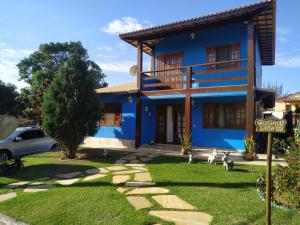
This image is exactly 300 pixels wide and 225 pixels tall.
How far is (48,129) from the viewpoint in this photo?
10.2 m

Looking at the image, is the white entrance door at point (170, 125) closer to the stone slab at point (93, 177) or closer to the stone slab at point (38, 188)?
the stone slab at point (93, 177)

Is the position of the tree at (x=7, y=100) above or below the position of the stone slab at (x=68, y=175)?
above

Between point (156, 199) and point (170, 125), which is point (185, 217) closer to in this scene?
point (156, 199)

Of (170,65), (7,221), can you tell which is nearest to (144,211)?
(7,221)

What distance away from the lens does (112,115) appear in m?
15.1

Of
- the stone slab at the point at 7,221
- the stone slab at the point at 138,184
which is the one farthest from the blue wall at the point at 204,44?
the stone slab at the point at 7,221

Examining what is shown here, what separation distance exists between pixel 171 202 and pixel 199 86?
9206 mm

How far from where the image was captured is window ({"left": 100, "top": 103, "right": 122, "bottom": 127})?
14.8 metres

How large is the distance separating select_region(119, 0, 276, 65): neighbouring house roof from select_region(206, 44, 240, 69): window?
4.71 feet

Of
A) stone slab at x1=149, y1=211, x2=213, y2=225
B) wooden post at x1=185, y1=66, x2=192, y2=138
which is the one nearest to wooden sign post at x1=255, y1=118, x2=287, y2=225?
stone slab at x1=149, y1=211, x2=213, y2=225

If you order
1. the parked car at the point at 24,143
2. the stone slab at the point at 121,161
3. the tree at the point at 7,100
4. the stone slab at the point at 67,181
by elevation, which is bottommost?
the stone slab at the point at 67,181

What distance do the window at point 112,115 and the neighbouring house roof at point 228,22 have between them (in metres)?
3.80

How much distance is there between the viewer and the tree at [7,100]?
87.5ft

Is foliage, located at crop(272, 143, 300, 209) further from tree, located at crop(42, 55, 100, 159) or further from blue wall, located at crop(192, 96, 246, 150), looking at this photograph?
tree, located at crop(42, 55, 100, 159)
